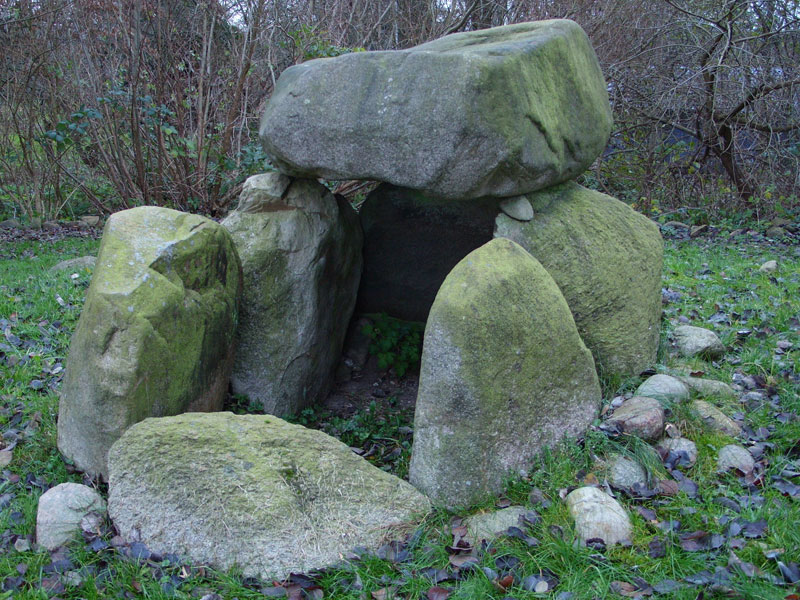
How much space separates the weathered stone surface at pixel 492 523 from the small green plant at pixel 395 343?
2.03 meters

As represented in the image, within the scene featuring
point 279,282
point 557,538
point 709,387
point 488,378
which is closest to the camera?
point 557,538

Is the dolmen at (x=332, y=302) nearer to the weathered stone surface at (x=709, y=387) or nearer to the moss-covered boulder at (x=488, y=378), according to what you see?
the moss-covered boulder at (x=488, y=378)

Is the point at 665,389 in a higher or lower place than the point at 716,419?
higher

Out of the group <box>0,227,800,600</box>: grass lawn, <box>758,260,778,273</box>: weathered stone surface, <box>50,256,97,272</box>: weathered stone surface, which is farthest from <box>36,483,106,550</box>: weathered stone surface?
<box>758,260,778,273</box>: weathered stone surface

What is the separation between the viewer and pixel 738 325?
15.3 feet

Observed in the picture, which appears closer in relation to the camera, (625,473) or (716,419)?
(625,473)

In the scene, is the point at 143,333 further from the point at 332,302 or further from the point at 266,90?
the point at 266,90

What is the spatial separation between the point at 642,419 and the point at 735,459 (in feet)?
1.31

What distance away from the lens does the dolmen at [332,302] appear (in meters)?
2.78

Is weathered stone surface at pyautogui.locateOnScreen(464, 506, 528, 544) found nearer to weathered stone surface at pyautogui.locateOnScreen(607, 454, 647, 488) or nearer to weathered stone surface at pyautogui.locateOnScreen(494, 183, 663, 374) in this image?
weathered stone surface at pyautogui.locateOnScreen(607, 454, 647, 488)

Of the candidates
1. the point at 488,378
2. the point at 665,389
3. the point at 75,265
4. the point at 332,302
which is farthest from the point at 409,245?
the point at 75,265

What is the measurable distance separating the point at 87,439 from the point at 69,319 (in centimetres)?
201

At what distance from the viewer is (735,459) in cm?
304

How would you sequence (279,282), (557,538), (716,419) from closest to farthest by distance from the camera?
(557,538) → (716,419) → (279,282)
